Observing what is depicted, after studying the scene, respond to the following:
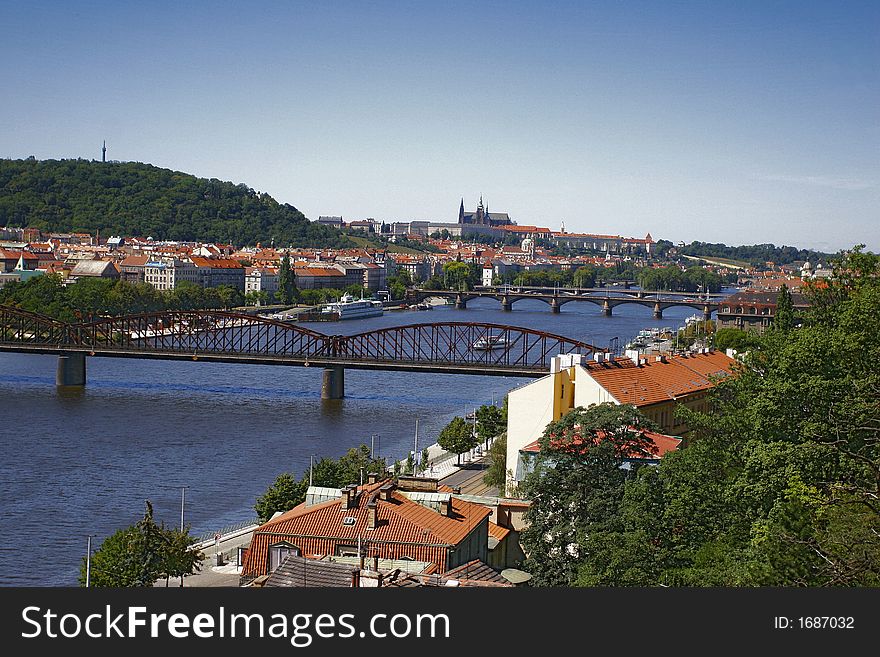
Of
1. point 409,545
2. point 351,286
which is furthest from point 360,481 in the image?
point 351,286

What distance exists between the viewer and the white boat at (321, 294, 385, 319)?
67125mm

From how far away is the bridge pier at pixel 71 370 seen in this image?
110ft

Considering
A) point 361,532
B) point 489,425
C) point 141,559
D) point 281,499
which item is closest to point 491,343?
point 489,425

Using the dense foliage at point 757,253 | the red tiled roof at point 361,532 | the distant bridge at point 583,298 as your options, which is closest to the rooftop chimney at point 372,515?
the red tiled roof at point 361,532

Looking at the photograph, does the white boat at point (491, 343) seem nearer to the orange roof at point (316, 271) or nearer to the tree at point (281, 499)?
the tree at point (281, 499)

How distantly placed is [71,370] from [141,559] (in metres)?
22.3

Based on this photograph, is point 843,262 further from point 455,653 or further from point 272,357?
point 272,357

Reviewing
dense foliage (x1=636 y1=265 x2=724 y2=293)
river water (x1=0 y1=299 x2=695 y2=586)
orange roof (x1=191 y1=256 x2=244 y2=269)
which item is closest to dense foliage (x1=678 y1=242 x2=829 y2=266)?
dense foliage (x1=636 y1=265 x2=724 y2=293)

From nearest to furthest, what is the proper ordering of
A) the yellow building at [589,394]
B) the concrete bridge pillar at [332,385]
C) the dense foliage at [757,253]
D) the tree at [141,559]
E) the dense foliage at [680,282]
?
the tree at [141,559] → the yellow building at [589,394] → the concrete bridge pillar at [332,385] → the dense foliage at [680,282] → the dense foliage at [757,253]

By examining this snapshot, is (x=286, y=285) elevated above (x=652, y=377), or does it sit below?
below

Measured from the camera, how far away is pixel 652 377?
20656mm

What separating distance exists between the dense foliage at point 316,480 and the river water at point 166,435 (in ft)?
3.10

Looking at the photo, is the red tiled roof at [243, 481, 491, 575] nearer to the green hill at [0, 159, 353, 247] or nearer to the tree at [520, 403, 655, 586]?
the tree at [520, 403, 655, 586]

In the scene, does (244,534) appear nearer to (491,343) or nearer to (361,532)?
(361,532)
